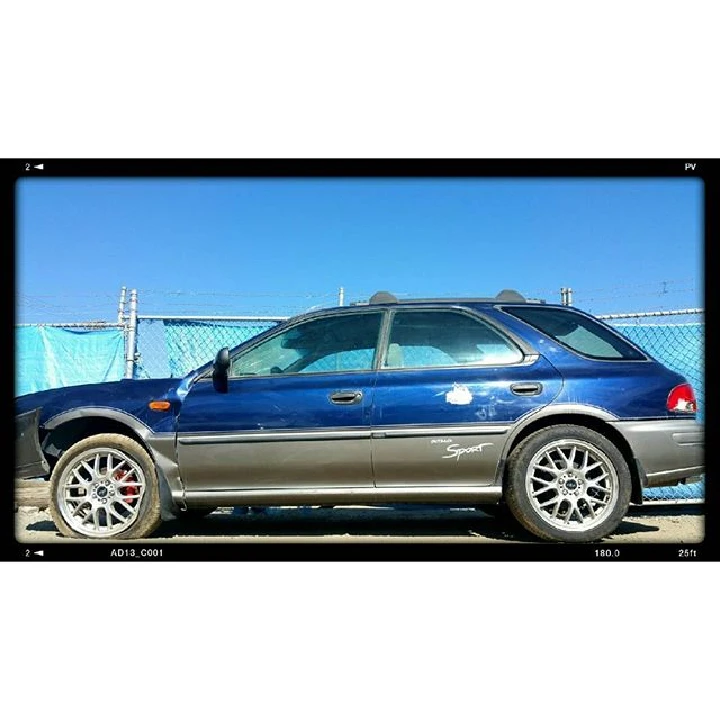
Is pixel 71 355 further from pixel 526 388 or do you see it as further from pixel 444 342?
pixel 526 388

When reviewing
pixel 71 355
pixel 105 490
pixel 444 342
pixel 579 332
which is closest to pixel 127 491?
pixel 105 490

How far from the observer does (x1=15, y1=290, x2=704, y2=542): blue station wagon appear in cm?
330

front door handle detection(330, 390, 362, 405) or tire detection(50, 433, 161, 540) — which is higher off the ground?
front door handle detection(330, 390, 362, 405)

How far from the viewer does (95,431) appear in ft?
12.0

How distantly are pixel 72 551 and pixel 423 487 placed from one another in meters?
1.81

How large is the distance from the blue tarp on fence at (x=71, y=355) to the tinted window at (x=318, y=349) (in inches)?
49.3

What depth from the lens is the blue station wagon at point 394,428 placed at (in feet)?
10.8

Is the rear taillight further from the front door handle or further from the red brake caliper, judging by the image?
the red brake caliper

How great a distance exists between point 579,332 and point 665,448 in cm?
82

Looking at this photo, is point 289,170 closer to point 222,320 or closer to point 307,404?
A: point 307,404

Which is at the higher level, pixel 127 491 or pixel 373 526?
pixel 127 491

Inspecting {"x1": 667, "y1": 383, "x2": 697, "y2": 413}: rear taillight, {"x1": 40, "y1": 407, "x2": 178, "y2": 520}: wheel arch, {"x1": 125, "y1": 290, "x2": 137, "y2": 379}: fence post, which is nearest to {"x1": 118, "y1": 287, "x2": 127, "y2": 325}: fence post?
{"x1": 125, "y1": 290, "x2": 137, "y2": 379}: fence post
